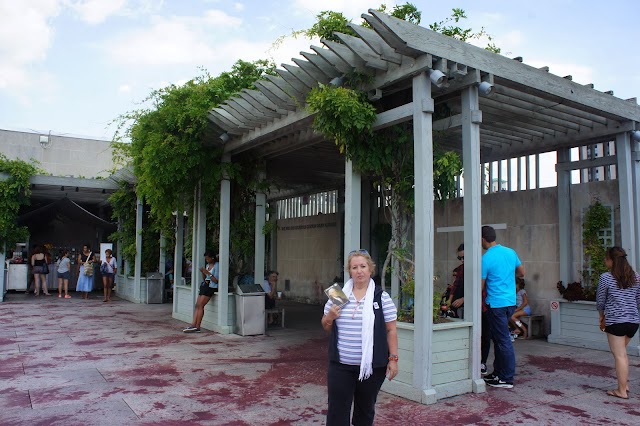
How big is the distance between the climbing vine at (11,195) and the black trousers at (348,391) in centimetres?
1204

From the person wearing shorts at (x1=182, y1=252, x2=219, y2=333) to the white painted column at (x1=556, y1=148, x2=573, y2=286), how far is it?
222 inches

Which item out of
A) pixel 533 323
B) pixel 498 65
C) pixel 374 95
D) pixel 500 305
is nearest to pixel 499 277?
pixel 500 305

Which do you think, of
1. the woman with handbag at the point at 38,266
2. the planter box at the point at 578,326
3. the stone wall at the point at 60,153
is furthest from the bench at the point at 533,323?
the stone wall at the point at 60,153

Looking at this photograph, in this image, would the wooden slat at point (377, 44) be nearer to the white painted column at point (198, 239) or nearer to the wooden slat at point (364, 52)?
the wooden slat at point (364, 52)

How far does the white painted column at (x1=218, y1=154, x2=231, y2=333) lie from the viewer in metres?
8.78

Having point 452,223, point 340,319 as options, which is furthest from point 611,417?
point 452,223

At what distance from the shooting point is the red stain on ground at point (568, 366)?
6051mm

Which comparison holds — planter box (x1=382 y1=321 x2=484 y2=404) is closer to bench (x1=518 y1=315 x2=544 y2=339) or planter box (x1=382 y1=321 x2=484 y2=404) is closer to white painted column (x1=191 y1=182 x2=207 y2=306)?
bench (x1=518 y1=315 x2=544 y2=339)

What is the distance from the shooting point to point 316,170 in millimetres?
10992

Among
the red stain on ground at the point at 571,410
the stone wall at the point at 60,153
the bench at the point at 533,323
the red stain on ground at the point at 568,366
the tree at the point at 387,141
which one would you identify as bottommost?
the red stain on ground at the point at 568,366

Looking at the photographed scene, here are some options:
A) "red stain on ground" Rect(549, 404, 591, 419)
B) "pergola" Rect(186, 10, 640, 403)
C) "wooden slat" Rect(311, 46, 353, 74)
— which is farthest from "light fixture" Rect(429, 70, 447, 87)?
"red stain on ground" Rect(549, 404, 591, 419)

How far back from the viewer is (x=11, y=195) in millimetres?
12742

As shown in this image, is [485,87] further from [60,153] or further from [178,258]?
[60,153]

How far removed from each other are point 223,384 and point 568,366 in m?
4.15
